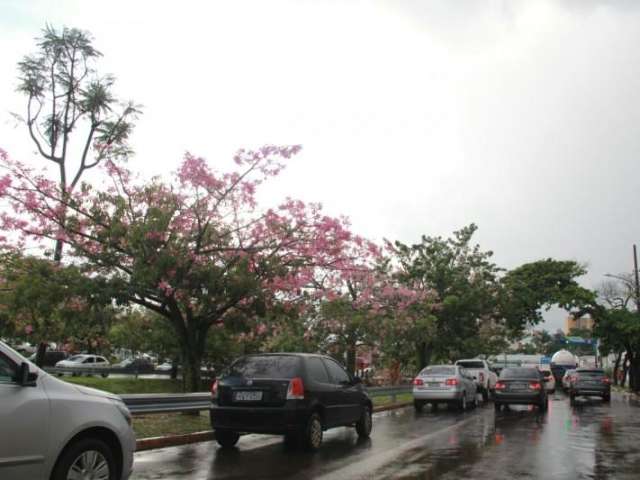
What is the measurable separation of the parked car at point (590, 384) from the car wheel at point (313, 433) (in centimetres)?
1947

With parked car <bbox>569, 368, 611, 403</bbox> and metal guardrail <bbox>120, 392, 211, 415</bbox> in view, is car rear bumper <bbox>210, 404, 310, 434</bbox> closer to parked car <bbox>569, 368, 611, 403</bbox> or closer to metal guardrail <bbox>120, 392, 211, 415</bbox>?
metal guardrail <bbox>120, 392, 211, 415</bbox>

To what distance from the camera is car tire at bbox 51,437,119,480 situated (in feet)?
18.8

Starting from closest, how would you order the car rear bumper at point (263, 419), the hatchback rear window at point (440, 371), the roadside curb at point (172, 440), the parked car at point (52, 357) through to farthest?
the car rear bumper at point (263, 419) → the roadside curb at point (172, 440) → the hatchback rear window at point (440, 371) → the parked car at point (52, 357)

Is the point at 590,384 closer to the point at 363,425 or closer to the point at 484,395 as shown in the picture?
the point at 484,395

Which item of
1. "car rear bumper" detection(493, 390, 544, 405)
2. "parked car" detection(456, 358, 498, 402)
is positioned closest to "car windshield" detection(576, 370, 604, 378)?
"parked car" detection(456, 358, 498, 402)

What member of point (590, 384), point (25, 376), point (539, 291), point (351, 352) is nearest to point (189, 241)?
point (25, 376)

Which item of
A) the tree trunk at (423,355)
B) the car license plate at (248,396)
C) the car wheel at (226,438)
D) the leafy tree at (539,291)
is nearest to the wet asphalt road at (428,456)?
the car wheel at (226,438)

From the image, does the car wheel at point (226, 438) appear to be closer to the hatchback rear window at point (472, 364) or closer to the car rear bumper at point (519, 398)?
the car rear bumper at point (519, 398)

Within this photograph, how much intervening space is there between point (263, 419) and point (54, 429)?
4867mm

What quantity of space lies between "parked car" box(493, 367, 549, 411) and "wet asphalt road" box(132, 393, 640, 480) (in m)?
4.90

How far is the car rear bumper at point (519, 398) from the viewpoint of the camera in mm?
20328

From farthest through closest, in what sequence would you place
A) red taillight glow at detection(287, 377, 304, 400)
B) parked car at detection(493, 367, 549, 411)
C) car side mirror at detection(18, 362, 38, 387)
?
parked car at detection(493, 367, 549, 411) < red taillight glow at detection(287, 377, 304, 400) < car side mirror at detection(18, 362, 38, 387)

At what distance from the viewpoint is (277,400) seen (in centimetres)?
1018

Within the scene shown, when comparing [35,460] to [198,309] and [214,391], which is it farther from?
[198,309]
